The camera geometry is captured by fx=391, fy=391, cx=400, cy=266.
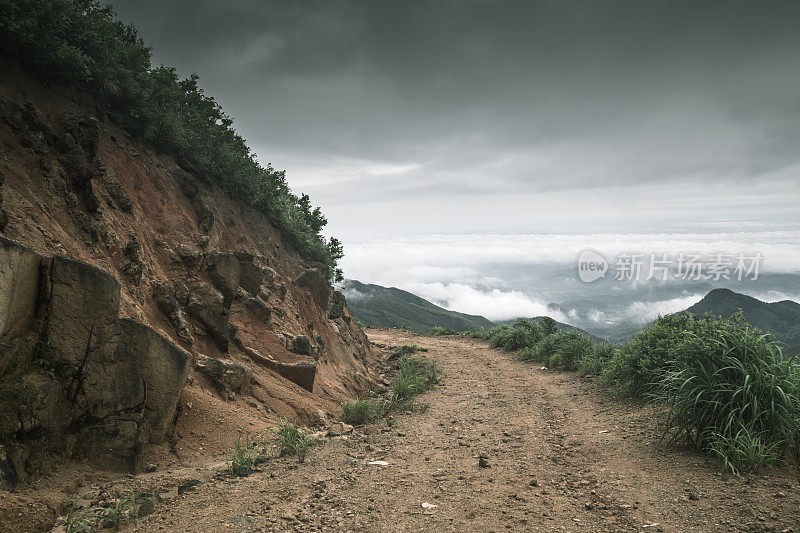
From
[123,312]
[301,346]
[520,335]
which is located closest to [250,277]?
[301,346]

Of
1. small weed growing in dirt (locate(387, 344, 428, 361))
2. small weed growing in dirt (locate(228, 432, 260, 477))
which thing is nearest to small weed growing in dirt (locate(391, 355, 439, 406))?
small weed growing in dirt (locate(387, 344, 428, 361))

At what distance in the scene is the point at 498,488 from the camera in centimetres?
495

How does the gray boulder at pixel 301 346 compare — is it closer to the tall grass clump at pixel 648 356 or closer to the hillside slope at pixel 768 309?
the tall grass clump at pixel 648 356

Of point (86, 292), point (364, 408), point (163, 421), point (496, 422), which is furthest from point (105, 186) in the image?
point (496, 422)

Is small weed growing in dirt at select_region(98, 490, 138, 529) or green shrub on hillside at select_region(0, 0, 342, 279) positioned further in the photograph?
green shrub on hillside at select_region(0, 0, 342, 279)

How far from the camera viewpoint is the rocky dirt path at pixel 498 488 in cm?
399

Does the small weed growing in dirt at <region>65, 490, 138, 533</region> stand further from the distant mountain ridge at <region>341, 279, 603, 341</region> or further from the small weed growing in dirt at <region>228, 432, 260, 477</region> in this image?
the distant mountain ridge at <region>341, 279, 603, 341</region>

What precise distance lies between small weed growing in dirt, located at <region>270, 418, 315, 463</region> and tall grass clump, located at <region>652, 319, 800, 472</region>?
5.41 metres

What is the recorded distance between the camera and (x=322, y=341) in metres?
12.6

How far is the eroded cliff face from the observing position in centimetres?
449

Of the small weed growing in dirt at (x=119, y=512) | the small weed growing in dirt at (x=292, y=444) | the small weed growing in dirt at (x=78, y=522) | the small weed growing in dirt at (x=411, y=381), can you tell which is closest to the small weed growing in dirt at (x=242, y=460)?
the small weed growing in dirt at (x=292, y=444)

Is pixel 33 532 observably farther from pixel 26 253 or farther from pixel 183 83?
pixel 183 83

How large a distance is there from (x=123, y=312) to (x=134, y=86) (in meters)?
6.41

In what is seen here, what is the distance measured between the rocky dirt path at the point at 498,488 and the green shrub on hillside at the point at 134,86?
814cm
